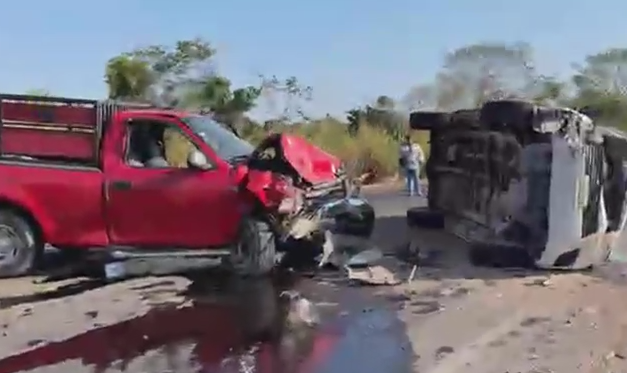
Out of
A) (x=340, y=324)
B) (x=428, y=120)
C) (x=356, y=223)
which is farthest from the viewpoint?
(x=428, y=120)

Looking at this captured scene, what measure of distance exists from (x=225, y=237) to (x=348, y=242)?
1.45 m

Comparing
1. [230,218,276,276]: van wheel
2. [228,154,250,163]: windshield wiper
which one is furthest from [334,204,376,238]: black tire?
[228,154,250,163]: windshield wiper

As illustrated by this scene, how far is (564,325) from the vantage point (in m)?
7.04

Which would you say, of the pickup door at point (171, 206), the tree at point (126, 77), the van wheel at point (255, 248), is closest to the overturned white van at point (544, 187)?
the van wheel at point (255, 248)

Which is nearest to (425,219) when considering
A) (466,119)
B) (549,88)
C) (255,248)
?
(466,119)

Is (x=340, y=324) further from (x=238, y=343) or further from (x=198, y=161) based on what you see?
(x=198, y=161)

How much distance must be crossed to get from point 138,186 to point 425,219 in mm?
5198

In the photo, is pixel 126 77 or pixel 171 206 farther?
pixel 126 77

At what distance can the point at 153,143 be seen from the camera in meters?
9.53

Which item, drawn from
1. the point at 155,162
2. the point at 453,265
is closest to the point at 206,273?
the point at 155,162

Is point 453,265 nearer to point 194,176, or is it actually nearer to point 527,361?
point 194,176

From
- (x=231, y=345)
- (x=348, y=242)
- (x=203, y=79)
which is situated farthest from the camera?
(x=203, y=79)

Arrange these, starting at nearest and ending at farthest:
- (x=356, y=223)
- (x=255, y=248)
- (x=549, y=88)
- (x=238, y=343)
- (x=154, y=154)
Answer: (x=238, y=343) < (x=255, y=248) < (x=154, y=154) < (x=356, y=223) < (x=549, y=88)

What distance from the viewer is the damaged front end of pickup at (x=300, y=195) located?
878 centimetres
